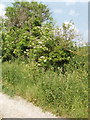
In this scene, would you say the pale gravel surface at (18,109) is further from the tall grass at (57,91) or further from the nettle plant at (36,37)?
the nettle plant at (36,37)

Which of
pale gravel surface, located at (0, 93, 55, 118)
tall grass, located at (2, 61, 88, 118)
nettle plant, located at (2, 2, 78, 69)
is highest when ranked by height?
nettle plant, located at (2, 2, 78, 69)

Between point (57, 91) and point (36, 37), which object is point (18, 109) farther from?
point (36, 37)

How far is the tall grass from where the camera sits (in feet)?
10.7

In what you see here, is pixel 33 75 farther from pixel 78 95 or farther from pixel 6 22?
pixel 6 22

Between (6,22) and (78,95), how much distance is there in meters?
5.31

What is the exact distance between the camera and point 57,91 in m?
3.55

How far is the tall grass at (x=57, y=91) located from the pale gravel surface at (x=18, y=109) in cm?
12

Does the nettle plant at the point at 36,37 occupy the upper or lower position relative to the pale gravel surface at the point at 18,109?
upper

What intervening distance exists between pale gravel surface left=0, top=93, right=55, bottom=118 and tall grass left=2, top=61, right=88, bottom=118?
12 centimetres

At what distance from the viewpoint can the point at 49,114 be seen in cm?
334

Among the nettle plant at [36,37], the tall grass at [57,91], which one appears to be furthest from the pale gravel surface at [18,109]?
the nettle plant at [36,37]

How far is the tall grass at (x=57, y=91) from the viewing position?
3.25 metres

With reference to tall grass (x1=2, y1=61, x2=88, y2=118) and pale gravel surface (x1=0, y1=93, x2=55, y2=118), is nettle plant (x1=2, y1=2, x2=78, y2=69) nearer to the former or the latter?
tall grass (x1=2, y1=61, x2=88, y2=118)

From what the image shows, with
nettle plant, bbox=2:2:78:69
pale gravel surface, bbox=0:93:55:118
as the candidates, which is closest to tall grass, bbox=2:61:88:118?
pale gravel surface, bbox=0:93:55:118
